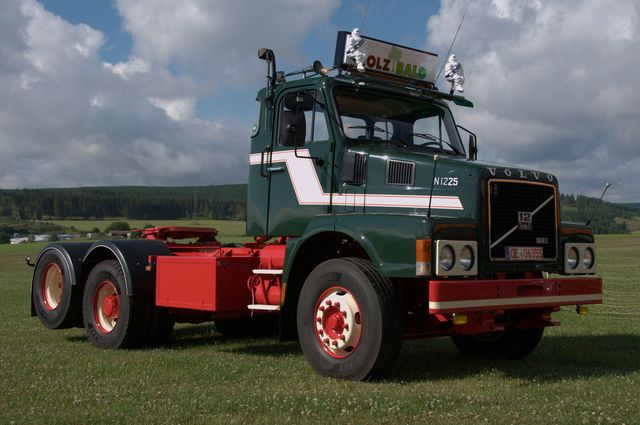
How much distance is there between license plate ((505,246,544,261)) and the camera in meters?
7.60

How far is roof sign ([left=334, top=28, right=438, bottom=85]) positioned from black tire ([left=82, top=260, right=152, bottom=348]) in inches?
159

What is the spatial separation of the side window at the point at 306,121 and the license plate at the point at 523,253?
7.81 ft

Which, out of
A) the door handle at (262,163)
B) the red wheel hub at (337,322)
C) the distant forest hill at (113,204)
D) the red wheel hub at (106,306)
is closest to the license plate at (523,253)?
the red wheel hub at (337,322)

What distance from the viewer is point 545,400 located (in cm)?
648

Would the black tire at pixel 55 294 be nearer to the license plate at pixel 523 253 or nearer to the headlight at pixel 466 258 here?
the headlight at pixel 466 258

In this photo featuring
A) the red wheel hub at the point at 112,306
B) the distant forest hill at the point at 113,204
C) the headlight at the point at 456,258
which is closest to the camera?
the headlight at the point at 456,258

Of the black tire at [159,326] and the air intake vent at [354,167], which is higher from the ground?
the air intake vent at [354,167]

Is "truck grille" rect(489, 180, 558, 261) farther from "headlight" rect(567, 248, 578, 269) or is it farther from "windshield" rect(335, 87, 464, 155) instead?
"windshield" rect(335, 87, 464, 155)

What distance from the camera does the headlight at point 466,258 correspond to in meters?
6.97

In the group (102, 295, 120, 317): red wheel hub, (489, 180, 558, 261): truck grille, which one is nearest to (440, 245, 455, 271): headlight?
(489, 180, 558, 261): truck grille

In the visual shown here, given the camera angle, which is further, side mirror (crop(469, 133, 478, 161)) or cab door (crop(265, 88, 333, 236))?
side mirror (crop(469, 133, 478, 161))

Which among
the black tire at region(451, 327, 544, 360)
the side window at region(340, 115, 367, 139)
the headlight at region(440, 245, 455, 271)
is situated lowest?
the black tire at region(451, 327, 544, 360)

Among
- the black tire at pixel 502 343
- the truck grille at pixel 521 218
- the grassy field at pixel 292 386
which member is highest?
the truck grille at pixel 521 218

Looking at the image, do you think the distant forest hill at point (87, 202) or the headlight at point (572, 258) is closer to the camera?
the headlight at point (572, 258)
